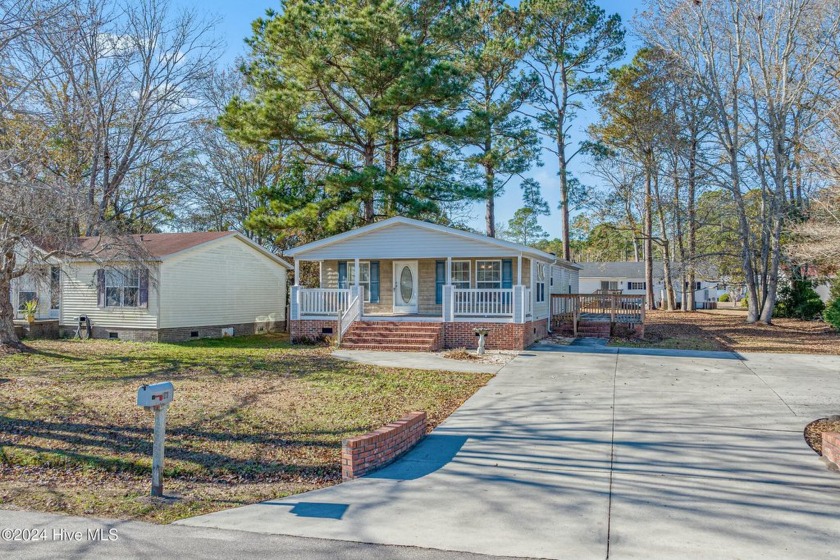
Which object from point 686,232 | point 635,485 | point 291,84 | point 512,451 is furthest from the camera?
point 686,232

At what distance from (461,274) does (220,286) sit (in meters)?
8.48

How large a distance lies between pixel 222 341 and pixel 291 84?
9089 mm

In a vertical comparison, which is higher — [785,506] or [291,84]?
[291,84]

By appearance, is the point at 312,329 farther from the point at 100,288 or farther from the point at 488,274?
the point at 100,288

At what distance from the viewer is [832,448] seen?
5492 millimetres

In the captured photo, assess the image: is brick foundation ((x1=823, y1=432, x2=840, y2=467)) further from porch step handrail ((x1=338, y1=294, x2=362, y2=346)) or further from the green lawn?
porch step handrail ((x1=338, y1=294, x2=362, y2=346))

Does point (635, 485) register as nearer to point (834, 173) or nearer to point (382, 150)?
point (834, 173)

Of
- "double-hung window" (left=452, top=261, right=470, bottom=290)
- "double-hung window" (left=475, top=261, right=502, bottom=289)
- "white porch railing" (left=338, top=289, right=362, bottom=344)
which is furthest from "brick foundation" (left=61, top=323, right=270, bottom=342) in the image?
"double-hung window" (left=475, top=261, right=502, bottom=289)

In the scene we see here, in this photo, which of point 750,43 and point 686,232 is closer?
point 750,43

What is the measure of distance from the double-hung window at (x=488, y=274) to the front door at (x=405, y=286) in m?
1.99

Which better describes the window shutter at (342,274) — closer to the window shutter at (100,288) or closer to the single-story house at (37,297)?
the window shutter at (100,288)

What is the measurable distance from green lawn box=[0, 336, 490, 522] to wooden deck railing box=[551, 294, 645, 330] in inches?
360

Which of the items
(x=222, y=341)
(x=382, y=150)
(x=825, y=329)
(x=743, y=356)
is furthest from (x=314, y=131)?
(x=825, y=329)

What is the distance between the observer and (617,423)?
7.18 metres
